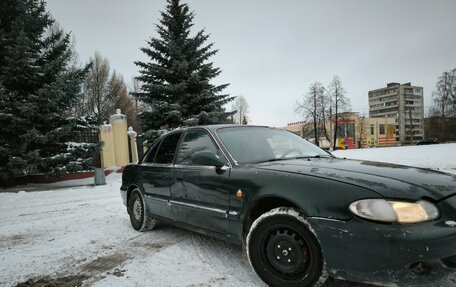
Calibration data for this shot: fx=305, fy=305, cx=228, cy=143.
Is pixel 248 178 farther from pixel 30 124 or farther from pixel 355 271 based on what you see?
pixel 30 124

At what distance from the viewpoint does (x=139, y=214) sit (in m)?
4.71

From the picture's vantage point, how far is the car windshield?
3.30m

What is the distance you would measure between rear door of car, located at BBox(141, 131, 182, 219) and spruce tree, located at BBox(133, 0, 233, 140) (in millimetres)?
10538

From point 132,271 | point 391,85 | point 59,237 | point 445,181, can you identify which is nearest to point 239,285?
point 132,271

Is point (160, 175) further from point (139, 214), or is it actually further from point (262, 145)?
point (262, 145)

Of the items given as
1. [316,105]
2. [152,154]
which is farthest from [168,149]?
[316,105]

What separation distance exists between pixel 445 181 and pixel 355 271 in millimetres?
1055

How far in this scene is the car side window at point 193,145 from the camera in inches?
141

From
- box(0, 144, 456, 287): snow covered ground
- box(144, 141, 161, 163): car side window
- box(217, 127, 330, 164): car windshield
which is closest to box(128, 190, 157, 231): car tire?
box(0, 144, 456, 287): snow covered ground

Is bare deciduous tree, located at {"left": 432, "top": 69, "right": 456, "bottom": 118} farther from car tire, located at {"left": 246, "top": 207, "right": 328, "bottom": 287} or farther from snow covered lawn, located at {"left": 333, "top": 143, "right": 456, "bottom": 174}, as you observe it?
car tire, located at {"left": 246, "top": 207, "right": 328, "bottom": 287}

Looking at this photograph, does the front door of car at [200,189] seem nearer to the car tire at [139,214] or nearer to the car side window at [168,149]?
the car side window at [168,149]

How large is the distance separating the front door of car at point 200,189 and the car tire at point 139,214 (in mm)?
946

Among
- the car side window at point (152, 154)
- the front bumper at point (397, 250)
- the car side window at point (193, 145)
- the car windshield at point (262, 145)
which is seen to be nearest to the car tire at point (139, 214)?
the car side window at point (152, 154)

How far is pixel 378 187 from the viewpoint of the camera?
218cm
